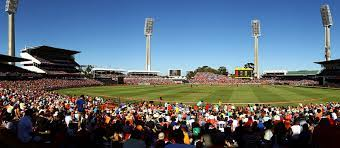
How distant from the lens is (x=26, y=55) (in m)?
101

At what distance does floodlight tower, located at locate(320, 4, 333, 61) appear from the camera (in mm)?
102188

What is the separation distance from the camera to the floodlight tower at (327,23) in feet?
335

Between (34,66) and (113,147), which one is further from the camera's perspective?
(34,66)

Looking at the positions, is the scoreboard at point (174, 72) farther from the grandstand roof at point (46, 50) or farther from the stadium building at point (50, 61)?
the grandstand roof at point (46, 50)

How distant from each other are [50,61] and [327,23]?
89.6 m

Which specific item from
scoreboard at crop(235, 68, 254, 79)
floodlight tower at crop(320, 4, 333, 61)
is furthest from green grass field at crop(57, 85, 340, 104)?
scoreboard at crop(235, 68, 254, 79)

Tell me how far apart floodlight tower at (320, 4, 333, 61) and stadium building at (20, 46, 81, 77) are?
81.7 metres

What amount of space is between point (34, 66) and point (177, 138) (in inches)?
3800

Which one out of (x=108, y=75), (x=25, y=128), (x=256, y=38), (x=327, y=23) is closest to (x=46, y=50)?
(x=108, y=75)

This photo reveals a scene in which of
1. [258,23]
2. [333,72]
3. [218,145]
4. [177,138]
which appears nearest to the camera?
[218,145]

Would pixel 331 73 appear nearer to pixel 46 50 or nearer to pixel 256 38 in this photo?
pixel 256 38

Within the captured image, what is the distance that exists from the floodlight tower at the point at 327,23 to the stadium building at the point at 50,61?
81739 millimetres

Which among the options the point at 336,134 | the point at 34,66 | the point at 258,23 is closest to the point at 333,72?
the point at 258,23

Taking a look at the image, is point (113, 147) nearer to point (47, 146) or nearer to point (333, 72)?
point (47, 146)
